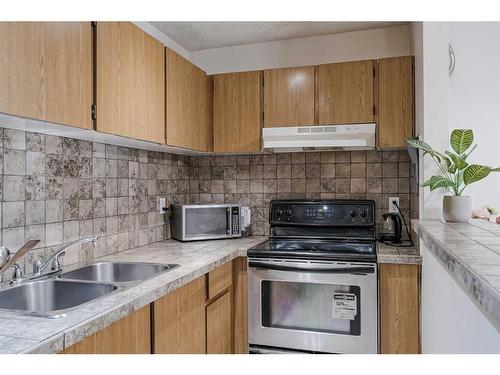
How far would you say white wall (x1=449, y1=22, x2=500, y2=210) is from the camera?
2.48 m

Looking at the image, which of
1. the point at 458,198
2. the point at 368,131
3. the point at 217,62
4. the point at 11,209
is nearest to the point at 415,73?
the point at 368,131

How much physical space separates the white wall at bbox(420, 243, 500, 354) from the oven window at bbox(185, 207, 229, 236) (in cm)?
132

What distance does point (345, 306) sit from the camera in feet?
7.13

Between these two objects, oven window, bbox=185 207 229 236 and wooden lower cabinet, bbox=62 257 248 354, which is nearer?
wooden lower cabinet, bbox=62 257 248 354

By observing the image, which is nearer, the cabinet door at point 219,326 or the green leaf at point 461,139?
the green leaf at point 461,139

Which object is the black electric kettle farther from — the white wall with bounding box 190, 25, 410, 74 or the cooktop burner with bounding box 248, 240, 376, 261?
the white wall with bounding box 190, 25, 410, 74

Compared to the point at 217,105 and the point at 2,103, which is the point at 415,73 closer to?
the point at 217,105

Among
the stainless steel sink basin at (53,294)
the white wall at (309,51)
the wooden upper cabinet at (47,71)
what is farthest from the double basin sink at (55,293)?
the white wall at (309,51)

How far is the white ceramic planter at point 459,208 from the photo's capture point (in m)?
1.70

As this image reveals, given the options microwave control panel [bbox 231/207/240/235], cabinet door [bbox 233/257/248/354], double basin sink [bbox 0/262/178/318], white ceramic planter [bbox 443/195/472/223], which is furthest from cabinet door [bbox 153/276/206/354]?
white ceramic planter [bbox 443/195/472/223]

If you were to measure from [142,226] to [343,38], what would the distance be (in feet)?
6.55

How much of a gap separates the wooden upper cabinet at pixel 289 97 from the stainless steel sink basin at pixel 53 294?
5.20ft

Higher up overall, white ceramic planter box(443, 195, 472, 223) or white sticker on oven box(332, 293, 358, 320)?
white ceramic planter box(443, 195, 472, 223)

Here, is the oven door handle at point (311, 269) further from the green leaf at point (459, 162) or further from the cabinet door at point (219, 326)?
the green leaf at point (459, 162)
